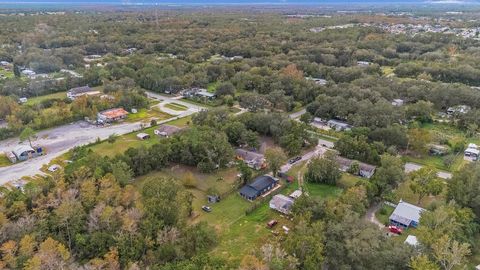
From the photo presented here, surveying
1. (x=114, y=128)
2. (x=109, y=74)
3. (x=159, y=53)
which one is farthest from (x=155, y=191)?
(x=159, y=53)

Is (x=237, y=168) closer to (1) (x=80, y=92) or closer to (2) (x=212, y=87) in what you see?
(2) (x=212, y=87)

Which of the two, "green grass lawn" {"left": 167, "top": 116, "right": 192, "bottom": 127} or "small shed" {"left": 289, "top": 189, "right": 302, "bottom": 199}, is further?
"green grass lawn" {"left": 167, "top": 116, "right": 192, "bottom": 127}

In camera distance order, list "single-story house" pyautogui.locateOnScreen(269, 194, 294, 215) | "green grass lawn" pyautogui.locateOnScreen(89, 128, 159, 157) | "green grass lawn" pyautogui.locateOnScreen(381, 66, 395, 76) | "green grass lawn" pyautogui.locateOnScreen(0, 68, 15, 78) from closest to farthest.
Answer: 1. "single-story house" pyautogui.locateOnScreen(269, 194, 294, 215)
2. "green grass lawn" pyautogui.locateOnScreen(89, 128, 159, 157)
3. "green grass lawn" pyautogui.locateOnScreen(0, 68, 15, 78)
4. "green grass lawn" pyautogui.locateOnScreen(381, 66, 395, 76)

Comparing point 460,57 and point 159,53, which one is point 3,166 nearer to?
point 159,53

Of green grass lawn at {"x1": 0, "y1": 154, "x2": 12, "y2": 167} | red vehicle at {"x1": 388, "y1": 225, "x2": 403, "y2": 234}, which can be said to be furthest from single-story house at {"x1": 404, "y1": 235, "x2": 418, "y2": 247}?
green grass lawn at {"x1": 0, "y1": 154, "x2": 12, "y2": 167}

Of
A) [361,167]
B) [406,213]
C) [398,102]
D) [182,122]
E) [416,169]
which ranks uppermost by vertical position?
[398,102]

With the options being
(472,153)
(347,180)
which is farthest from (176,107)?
(472,153)

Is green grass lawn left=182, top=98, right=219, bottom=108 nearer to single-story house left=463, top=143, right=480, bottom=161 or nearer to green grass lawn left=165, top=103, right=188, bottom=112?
green grass lawn left=165, top=103, right=188, bottom=112
